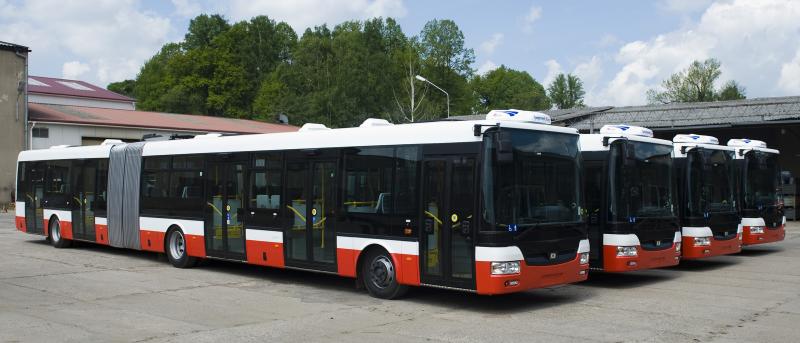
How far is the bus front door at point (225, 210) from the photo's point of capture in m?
15.7

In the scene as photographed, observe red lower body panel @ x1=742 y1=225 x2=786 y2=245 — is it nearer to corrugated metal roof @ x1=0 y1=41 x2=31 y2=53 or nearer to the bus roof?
the bus roof

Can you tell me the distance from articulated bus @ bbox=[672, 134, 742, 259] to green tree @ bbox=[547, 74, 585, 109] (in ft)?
296

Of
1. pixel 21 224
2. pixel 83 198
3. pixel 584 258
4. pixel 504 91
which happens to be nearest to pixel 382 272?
pixel 584 258

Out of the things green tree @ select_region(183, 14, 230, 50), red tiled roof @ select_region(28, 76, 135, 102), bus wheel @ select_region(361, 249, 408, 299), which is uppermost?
green tree @ select_region(183, 14, 230, 50)

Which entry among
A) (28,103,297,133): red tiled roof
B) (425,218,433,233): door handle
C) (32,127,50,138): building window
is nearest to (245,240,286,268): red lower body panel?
(425,218,433,233): door handle

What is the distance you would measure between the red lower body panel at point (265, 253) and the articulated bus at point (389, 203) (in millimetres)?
32

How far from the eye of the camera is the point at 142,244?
18562 mm

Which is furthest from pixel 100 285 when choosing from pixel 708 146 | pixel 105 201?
pixel 708 146

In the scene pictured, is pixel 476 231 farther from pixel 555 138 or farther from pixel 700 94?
pixel 700 94

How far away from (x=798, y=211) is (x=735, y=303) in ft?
92.4

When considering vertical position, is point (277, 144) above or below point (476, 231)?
above

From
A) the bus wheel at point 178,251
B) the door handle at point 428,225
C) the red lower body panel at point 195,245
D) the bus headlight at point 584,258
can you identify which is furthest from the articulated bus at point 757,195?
the bus wheel at point 178,251

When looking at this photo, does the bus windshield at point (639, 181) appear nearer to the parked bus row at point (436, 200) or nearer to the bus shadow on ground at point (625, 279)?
the parked bus row at point (436, 200)

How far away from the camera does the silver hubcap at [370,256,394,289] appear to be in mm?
12469
